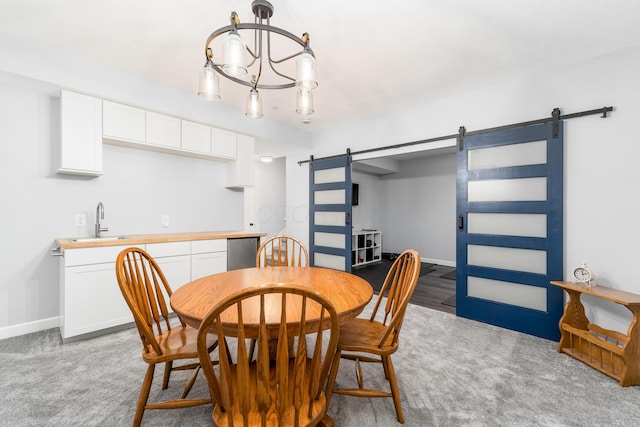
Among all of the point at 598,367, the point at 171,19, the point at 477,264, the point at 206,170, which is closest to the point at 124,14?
the point at 171,19

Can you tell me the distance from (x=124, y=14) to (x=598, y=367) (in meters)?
4.22

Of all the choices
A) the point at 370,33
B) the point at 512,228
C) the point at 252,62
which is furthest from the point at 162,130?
the point at 512,228

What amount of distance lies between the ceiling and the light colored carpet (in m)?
2.52

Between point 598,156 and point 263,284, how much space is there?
2.98 m

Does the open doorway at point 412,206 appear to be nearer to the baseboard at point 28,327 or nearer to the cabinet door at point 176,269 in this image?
the cabinet door at point 176,269

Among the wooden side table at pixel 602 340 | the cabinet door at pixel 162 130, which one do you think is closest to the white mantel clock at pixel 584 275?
the wooden side table at pixel 602 340

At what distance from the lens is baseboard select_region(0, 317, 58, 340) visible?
2510 mm

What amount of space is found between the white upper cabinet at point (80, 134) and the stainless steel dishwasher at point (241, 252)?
152 centimetres

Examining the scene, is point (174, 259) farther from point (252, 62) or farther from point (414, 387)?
point (414, 387)

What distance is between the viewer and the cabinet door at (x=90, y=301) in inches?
93.9

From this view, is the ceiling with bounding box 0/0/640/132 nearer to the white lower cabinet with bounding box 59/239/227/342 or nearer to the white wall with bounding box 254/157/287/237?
the white lower cabinet with bounding box 59/239/227/342

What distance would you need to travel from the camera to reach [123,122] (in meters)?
2.90

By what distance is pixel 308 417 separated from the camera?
3.33ft

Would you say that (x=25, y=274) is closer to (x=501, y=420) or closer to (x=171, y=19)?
(x=171, y=19)
